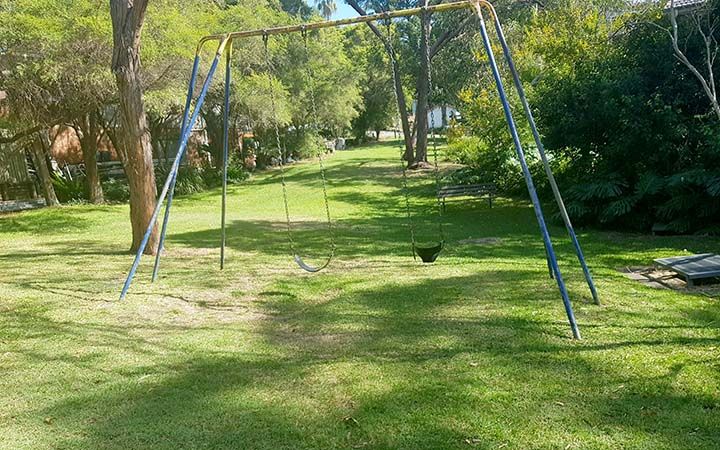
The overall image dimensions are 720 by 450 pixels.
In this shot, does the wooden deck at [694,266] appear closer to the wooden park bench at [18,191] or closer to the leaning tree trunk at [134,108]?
the leaning tree trunk at [134,108]

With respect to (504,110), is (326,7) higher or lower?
higher

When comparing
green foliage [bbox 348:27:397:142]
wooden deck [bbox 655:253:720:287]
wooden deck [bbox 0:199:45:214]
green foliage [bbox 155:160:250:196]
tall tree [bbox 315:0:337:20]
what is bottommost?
wooden deck [bbox 655:253:720:287]

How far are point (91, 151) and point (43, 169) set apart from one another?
4.68 feet

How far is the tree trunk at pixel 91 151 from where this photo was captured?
17.0 m

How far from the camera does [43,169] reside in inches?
632

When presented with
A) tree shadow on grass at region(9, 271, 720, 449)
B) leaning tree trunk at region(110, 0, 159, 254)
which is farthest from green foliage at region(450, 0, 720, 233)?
leaning tree trunk at region(110, 0, 159, 254)

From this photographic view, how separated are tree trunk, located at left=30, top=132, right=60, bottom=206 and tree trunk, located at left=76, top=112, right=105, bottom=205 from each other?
1.06 meters

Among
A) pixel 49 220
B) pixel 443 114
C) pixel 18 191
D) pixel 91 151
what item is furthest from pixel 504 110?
pixel 18 191

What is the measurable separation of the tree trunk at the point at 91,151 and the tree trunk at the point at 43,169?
1.06 meters

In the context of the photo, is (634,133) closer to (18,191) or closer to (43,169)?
(43,169)

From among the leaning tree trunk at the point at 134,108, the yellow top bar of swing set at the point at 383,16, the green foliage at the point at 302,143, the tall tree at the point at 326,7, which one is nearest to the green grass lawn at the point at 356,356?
the leaning tree trunk at the point at 134,108

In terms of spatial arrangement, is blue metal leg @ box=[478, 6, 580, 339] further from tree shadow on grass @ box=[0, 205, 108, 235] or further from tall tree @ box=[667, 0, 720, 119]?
tree shadow on grass @ box=[0, 205, 108, 235]

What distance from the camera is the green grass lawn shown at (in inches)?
126

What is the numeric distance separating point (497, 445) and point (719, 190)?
24.9ft
